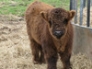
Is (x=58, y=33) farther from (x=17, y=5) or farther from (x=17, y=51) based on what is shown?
(x=17, y=5)

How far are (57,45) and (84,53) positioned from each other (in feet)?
4.07

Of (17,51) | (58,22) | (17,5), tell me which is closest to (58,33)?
(58,22)

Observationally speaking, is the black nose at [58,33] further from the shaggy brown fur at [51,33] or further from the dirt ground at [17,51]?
the dirt ground at [17,51]

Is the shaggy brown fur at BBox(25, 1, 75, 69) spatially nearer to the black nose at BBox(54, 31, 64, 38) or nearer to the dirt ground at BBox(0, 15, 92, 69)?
the black nose at BBox(54, 31, 64, 38)

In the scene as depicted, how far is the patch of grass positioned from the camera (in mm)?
11637

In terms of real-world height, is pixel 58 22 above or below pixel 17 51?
above

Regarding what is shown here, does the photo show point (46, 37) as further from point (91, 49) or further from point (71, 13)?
point (91, 49)

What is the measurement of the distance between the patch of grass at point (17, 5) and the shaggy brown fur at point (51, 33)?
4.65 meters

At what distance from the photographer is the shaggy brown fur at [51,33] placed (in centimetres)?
513

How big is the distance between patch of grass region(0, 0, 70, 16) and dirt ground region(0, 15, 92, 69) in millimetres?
1419

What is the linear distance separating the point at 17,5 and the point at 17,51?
219 inches

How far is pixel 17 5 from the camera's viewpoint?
41.6 ft

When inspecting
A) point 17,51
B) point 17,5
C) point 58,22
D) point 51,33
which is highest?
point 58,22

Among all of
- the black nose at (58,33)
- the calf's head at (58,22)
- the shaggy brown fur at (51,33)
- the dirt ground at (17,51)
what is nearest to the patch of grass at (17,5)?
the dirt ground at (17,51)
